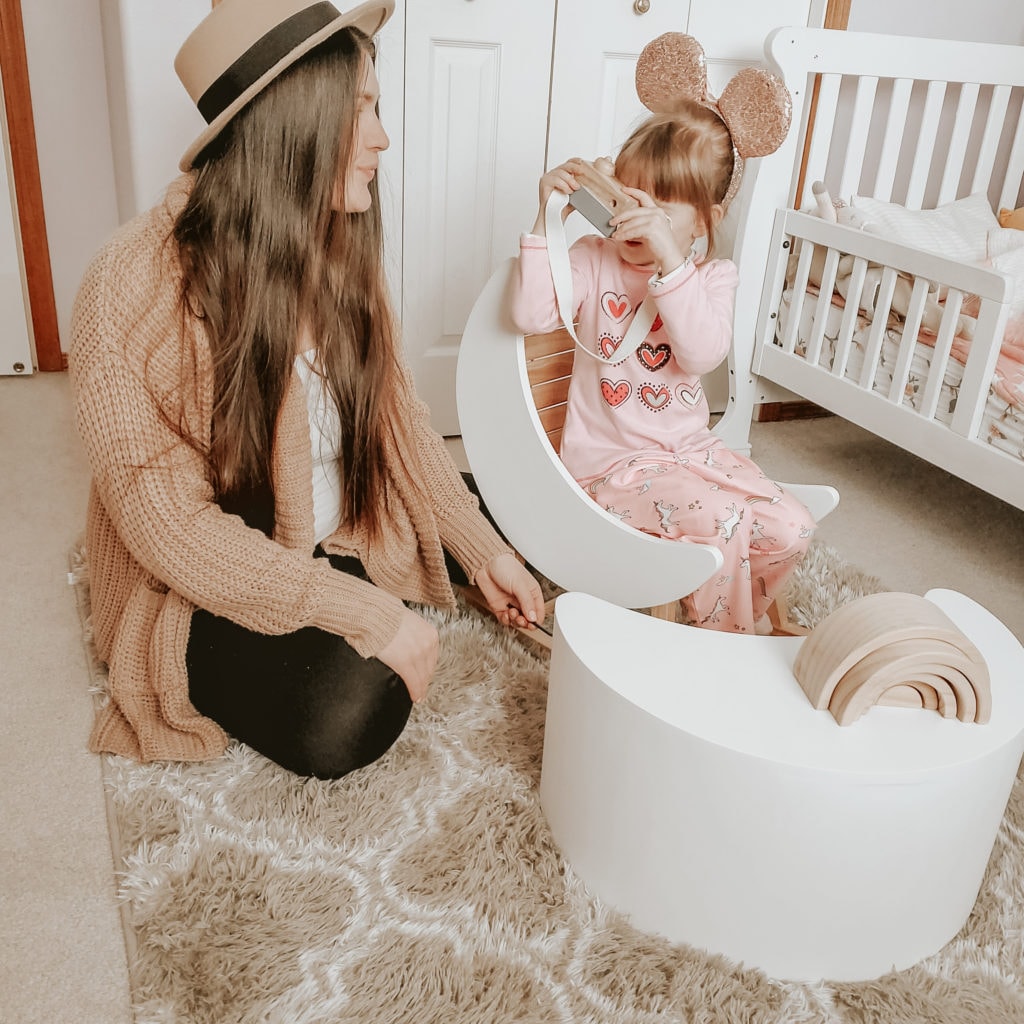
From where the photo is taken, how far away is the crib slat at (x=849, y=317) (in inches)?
78.2

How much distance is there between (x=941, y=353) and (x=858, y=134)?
0.64 meters

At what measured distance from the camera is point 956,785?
0.91 meters

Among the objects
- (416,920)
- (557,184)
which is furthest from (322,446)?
(416,920)

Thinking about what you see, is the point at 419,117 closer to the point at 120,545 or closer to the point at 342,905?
the point at 120,545

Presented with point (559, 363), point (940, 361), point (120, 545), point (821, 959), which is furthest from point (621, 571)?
point (940, 361)

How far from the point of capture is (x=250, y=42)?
96 centimetres

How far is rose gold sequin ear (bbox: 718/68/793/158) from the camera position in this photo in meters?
1.35

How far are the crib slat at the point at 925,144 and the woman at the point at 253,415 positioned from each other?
150 cm

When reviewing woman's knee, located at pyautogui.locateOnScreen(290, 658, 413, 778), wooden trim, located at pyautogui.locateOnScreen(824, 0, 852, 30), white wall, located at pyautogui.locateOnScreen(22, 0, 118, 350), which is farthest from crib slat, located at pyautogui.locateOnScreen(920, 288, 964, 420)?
white wall, located at pyautogui.locateOnScreen(22, 0, 118, 350)

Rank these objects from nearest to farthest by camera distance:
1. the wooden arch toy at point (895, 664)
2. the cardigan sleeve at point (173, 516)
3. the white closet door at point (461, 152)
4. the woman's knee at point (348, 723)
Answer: the wooden arch toy at point (895, 664), the cardigan sleeve at point (173, 516), the woman's knee at point (348, 723), the white closet door at point (461, 152)

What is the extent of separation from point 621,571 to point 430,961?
1.75ft

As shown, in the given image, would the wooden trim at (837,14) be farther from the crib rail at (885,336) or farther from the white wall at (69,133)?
the white wall at (69,133)

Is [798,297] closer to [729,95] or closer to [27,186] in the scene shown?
[729,95]

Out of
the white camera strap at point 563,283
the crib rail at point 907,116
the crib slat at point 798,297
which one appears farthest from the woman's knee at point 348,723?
the crib rail at point 907,116
